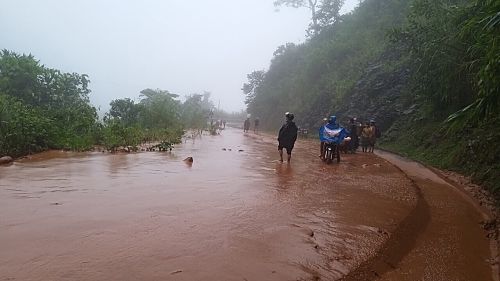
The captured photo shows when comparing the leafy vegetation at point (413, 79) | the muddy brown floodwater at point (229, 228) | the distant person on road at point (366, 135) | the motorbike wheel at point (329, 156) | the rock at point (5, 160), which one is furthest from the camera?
the distant person on road at point (366, 135)

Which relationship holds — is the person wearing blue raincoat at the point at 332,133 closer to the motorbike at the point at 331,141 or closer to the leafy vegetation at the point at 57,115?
the motorbike at the point at 331,141

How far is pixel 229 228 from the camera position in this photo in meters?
4.98

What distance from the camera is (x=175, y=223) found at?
508 centimetres

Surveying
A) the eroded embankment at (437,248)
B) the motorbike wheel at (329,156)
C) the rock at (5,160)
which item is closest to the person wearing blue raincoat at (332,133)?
the motorbike wheel at (329,156)

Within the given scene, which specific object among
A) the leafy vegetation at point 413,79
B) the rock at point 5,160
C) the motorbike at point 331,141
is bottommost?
the rock at point 5,160

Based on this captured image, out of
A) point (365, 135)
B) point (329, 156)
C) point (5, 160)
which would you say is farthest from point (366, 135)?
point (5, 160)

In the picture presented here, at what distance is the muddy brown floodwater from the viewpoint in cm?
375

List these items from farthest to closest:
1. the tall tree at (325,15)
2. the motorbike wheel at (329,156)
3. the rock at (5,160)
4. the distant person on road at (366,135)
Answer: the tall tree at (325,15) → the distant person on road at (366,135) → the motorbike wheel at (329,156) → the rock at (5,160)

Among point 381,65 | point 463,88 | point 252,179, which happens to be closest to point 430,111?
point 463,88

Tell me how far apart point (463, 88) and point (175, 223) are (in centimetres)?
1223

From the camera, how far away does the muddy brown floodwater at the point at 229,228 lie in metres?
3.75

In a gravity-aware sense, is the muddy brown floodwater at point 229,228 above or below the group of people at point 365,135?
below

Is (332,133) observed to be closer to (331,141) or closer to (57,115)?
(331,141)

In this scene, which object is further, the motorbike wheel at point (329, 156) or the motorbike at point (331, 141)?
the motorbike wheel at point (329, 156)
